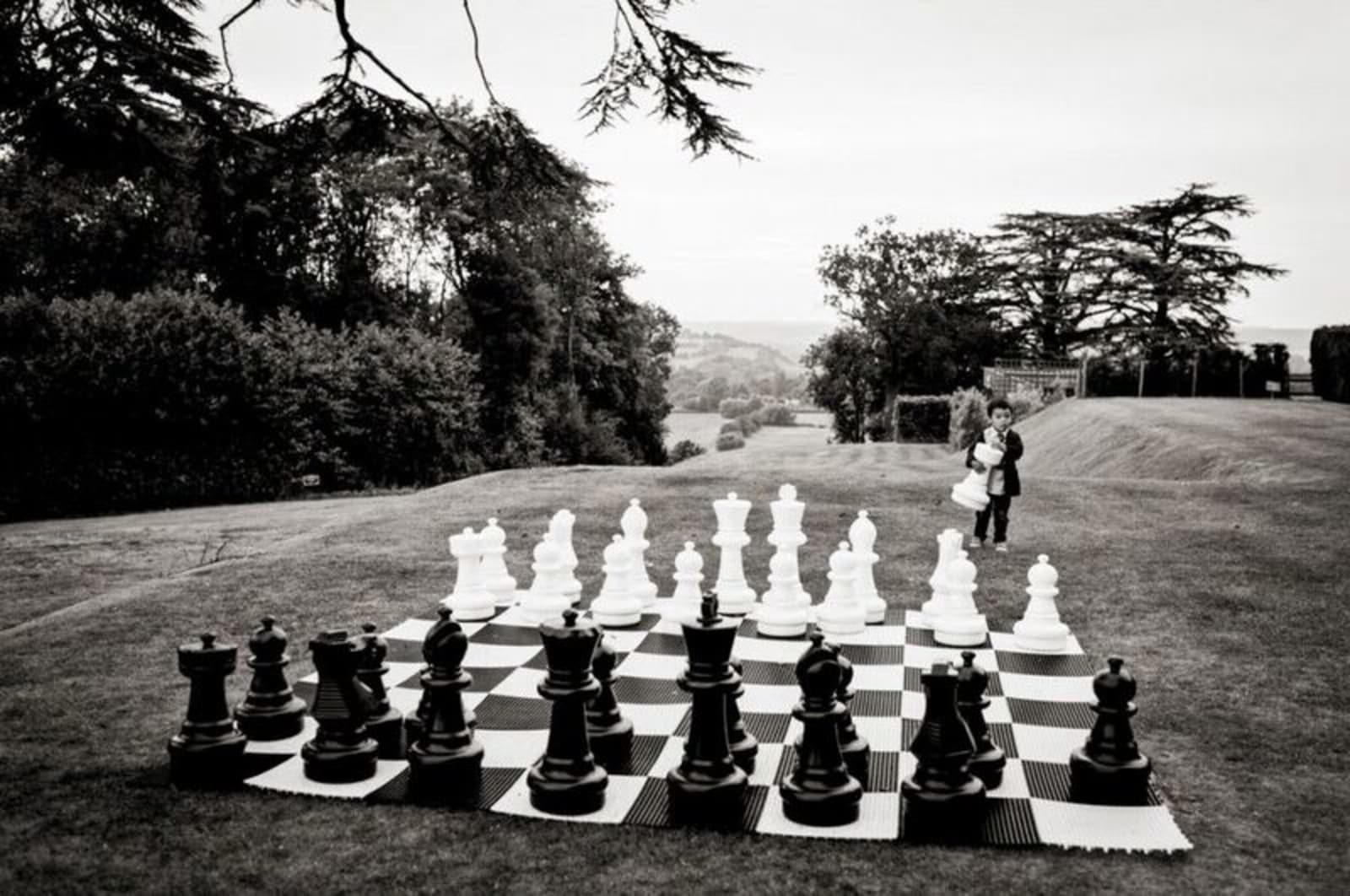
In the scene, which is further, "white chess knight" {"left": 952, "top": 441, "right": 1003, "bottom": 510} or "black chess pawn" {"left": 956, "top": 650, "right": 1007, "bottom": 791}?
"white chess knight" {"left": 952, "top": 441, "right": 1003, "bottom": 510}

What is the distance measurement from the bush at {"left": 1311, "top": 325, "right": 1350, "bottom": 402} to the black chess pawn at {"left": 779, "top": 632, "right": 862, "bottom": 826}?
27.3 metres

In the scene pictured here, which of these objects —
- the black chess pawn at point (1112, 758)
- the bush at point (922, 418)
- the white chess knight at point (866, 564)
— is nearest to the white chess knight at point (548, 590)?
the white chess knight at point (866, 564)

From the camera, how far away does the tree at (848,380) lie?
1880 inches

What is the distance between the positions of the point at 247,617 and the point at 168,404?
14.5 meters

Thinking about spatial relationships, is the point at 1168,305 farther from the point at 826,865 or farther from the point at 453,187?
the point at 826,865

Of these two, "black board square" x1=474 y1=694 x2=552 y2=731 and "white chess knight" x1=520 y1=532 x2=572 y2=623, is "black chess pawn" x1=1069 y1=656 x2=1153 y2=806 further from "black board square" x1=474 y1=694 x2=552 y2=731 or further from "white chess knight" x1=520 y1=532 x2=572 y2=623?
"white chess knight" x1=520 y1=532 x2=572 y2=623

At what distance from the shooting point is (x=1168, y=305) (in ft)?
156

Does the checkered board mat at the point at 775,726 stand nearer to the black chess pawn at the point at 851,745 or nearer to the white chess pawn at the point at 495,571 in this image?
the black chess pawn at the point at 851,745

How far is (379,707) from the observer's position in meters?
3.82

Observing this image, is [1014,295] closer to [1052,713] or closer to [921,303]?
[921,303]

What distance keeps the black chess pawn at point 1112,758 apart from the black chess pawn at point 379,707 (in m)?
2.27

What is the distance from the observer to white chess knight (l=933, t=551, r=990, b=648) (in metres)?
5.14

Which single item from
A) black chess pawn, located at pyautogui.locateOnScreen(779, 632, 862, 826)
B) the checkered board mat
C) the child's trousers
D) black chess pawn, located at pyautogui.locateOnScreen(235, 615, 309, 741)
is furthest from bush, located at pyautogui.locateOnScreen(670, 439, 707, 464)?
black chess pawn, located at pyautogui.locateOnScreen(779, 632, 862, 826)

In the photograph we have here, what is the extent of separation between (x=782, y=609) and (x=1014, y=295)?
4533cm
